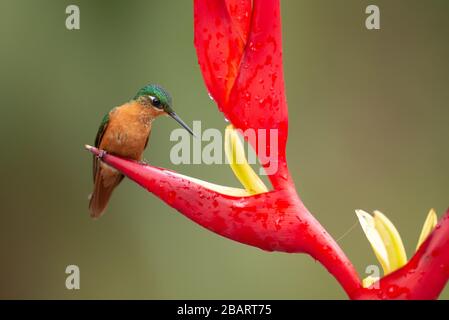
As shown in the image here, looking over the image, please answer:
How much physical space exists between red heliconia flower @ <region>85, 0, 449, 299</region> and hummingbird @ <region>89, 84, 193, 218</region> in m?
0.47

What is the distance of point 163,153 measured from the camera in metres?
1.94

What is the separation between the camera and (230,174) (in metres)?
1.93

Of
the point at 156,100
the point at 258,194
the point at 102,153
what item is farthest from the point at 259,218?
the point at 156,100

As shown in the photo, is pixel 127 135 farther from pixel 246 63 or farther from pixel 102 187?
pixel 246 63

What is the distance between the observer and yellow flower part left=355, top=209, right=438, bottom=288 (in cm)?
62

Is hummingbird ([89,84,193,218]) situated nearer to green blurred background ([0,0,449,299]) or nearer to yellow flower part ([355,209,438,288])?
yellow flower part ([355,209,438,288])

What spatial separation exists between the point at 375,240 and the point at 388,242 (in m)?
0.01

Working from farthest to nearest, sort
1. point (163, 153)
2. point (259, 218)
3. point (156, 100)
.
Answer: point (163, 153) < point (156, 100) < point (259, 218)

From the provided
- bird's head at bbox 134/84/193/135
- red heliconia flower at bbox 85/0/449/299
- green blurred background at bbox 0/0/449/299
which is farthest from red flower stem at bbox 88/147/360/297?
green blurred background at bbox 0/0/449/299

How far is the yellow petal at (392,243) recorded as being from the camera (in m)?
0.62
